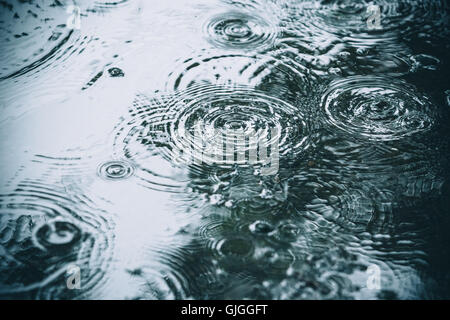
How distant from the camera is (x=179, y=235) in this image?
188cm

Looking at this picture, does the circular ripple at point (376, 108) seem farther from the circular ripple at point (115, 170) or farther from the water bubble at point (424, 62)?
the circular ripple at point (115, 170)

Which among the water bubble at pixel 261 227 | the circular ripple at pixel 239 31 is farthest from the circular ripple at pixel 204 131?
the circular ripple at pixel 239 31

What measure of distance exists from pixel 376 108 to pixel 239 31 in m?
0.90

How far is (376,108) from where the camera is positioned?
2.37 metres

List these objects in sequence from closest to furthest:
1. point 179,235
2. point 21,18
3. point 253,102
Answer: point 179,235 → point 253,102 → point 21,18

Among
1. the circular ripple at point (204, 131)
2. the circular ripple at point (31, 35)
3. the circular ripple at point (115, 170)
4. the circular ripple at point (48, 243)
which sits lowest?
the circular ripple at point (48, 243)

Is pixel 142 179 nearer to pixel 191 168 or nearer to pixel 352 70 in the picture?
pixel 191 168

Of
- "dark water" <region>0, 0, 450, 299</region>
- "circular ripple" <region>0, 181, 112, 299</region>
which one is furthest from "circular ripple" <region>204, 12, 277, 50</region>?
"circular ripple" <region>0, 181, 112, 299</region>

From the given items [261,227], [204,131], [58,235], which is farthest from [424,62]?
[58,235]

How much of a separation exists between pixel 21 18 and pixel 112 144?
1.16 m

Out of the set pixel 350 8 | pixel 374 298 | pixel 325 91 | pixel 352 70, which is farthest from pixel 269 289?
pixel 350 8

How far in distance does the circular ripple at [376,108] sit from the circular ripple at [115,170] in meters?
0.92

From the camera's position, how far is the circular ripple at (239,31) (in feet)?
9.02
